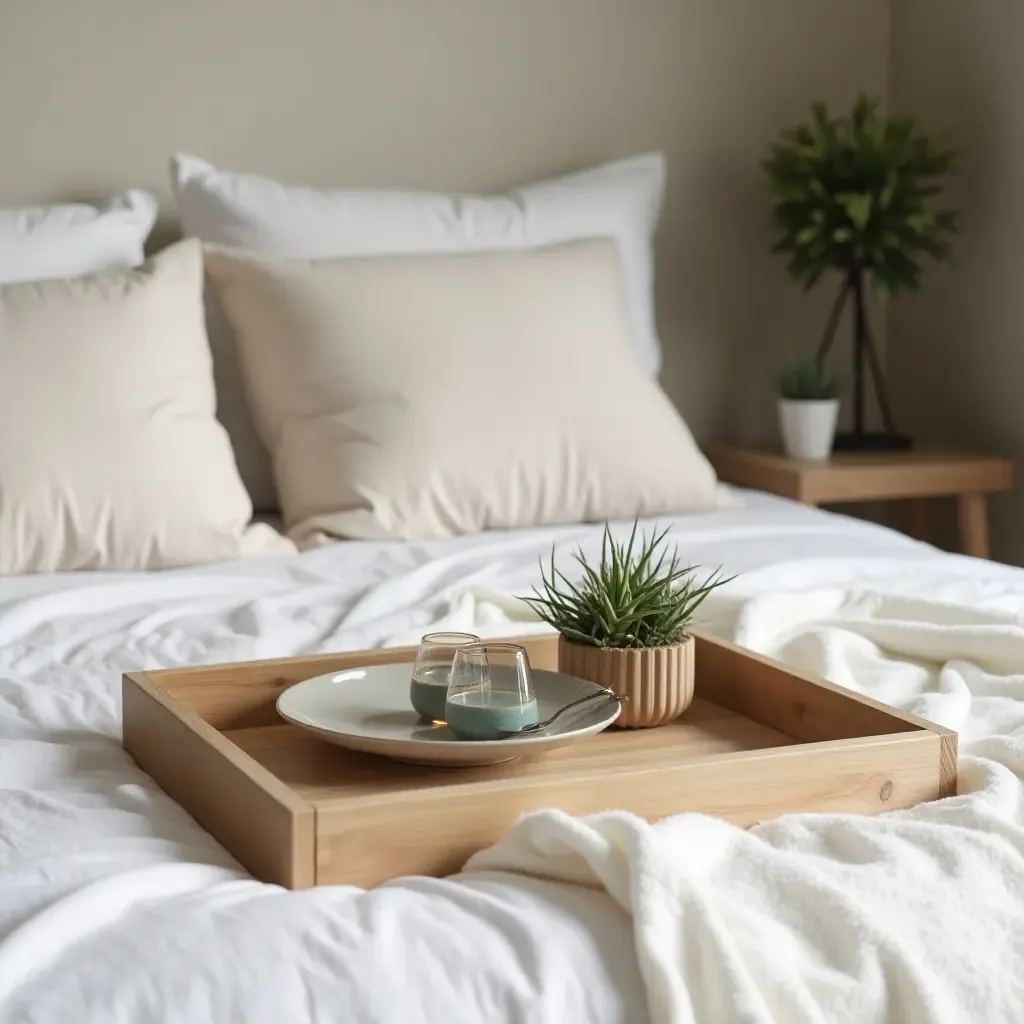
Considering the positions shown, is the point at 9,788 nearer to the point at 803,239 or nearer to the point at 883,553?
the point at 883,553

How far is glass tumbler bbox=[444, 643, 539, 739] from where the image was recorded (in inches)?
47.8

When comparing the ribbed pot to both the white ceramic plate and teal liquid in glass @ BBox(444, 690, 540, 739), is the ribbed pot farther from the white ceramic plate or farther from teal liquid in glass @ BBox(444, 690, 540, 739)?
teal liquid in glass @ BBox(444, 690, 540, 739)

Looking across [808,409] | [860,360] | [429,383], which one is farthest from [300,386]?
[860,360]

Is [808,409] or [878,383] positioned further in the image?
[878,383]

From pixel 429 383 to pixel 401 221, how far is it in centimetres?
48

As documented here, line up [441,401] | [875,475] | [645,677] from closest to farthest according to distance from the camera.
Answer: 1. [645,677]
2. [441,401]
3. [875,475]

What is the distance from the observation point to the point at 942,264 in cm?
321

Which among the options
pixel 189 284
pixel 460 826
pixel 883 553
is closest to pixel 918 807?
pixel 460 826

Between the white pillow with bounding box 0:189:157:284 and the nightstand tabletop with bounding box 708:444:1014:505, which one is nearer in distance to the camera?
the white pillow with bounding box 0:189:157:284

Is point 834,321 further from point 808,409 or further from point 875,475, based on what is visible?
point 875,475

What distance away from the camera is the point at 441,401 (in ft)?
7.53

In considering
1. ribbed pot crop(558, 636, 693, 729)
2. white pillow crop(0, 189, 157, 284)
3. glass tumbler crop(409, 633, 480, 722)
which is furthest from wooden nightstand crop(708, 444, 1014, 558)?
glass tumbler crop(409, 633, 480, 722)

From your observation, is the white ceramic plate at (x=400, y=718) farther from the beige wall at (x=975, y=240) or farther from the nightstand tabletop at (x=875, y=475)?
the beige wall at (x=975, y=240)

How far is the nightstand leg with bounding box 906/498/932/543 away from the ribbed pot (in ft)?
6.40
